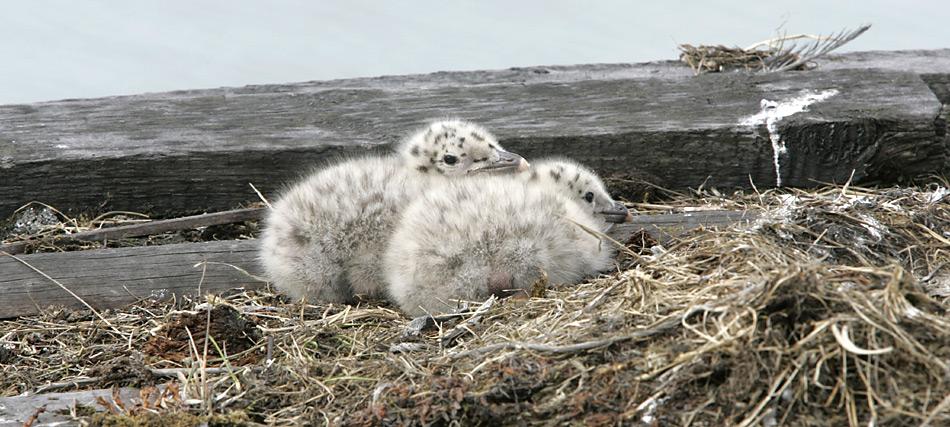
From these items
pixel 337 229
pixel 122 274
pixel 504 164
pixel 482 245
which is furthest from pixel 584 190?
pixel 122 274

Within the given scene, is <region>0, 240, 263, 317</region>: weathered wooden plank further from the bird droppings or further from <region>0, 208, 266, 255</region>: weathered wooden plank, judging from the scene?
the bird droppings

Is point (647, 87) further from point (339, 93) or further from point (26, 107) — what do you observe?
point (26, 107)

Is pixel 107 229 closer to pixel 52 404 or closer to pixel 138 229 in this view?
pixel 138 229

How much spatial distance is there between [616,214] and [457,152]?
2.94ft

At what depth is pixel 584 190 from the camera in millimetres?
5957

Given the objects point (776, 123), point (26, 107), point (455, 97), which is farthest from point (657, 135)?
point (26, 107)

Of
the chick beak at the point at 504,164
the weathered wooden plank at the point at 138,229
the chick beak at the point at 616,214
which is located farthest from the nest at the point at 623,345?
the chick beak at the point at 504,164

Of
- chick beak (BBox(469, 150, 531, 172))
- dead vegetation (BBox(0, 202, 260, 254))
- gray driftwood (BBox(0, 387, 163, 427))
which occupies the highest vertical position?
chick beak (BBox(469, 150, 531, 172))

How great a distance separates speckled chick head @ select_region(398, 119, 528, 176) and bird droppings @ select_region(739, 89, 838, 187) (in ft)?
4.40

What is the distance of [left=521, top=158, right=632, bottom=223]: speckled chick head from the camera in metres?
5.94

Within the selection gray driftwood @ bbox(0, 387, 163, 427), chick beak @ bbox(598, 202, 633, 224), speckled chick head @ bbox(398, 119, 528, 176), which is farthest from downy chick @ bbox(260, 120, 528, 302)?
gray driftwood @ bbox(0, 387, 163, 427)

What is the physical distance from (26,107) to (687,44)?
413 centimetres

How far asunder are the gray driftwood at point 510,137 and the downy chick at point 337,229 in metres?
0.86

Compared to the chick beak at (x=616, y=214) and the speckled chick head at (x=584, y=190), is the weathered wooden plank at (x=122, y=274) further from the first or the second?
the chick beak at (x=616, y=214)
